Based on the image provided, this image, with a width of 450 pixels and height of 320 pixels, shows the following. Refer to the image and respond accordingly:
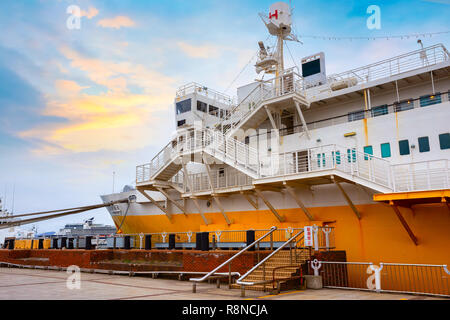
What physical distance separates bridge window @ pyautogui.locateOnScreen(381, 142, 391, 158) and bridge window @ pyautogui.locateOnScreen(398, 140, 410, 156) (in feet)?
1.78

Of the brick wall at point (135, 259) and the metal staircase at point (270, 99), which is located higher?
the metal staircase at point (270, 99)

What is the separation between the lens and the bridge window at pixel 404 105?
1997cm

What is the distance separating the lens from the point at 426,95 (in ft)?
64.8

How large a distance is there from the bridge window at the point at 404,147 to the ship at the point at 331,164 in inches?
1.9

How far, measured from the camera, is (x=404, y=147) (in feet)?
61.4

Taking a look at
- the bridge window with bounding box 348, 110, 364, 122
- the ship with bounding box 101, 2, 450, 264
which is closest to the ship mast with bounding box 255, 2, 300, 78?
the ship with bounding box 101, 2, 450, 264

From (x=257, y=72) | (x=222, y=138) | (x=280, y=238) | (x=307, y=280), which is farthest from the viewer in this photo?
(x=257, y=72)

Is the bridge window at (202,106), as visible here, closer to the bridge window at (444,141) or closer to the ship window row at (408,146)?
the ship window row at (408,146)

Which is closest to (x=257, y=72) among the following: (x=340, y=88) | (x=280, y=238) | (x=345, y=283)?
(x=340, y=88)

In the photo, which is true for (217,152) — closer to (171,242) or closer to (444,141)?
(171,242)

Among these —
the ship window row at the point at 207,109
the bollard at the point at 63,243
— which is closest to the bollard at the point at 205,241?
the bollard at the point at 63,243
